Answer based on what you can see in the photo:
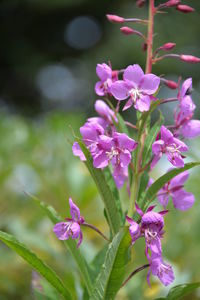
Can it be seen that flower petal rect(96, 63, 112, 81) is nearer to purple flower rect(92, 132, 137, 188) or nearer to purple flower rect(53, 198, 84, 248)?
purple flower rect(92, 132, 137, 188)

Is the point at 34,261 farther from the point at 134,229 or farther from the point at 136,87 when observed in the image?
the point at 136,87

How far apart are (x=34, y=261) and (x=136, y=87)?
57cm

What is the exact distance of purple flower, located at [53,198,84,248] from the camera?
60.3 inches

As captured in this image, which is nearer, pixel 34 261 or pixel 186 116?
pixel 34 261

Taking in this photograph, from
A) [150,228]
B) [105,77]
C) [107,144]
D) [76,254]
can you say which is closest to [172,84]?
[105,77]

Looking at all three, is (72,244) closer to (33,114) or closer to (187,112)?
(187,112)

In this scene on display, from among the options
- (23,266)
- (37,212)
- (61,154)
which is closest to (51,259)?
(23,266)

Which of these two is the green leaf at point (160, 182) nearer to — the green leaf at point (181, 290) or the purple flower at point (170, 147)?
the purple flower at point (170, 147)

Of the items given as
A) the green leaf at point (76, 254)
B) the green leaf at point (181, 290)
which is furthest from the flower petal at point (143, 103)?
the green leaf at point (181, 290)

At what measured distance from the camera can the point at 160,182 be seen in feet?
4.91

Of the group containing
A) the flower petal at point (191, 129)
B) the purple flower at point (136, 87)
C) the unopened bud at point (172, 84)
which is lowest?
the flower petal at point (191, 129)

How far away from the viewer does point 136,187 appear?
62.9 inches

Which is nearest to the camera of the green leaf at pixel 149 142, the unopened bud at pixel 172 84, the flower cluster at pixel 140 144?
the flower cluster at pixel 140 144

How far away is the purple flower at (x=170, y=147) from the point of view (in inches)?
59.5
